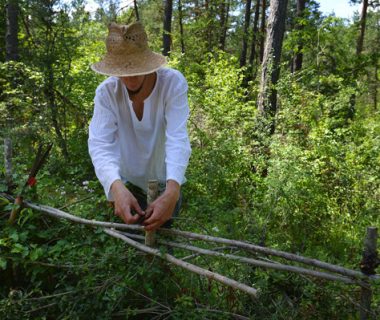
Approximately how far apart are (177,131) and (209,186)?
11.3 ft

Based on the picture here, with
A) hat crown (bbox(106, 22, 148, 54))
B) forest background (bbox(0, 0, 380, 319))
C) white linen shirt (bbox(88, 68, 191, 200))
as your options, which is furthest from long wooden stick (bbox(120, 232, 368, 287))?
hat crown (bbox(106, 22, 148, 54))

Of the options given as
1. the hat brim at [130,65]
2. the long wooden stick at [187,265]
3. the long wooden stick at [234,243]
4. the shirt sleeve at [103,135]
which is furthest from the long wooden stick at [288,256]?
the hat brim at [130,65]

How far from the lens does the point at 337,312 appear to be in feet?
6.76

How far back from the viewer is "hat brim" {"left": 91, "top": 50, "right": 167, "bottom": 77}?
205 cm

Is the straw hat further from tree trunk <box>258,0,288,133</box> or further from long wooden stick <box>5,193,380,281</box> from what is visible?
tree trunk <box>258,0,288,133</box>

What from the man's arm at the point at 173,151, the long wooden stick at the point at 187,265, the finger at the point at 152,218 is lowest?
the long wooden stick at the point at 187,265

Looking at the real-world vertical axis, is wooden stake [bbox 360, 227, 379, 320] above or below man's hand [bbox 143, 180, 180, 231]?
below

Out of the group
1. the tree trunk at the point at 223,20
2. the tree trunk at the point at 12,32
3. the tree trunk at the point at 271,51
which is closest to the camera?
the tree trunk at the point at 271,51

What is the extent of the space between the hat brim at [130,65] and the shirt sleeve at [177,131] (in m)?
0.17

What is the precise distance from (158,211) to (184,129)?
53cm

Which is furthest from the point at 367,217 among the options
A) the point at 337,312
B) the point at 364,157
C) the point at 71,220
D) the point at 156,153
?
the point at 71,220

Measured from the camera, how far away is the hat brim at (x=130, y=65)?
205cm

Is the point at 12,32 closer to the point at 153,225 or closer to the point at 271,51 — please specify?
the point at 271,51

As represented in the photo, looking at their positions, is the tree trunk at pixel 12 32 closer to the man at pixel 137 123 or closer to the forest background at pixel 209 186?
the forest background at pixel 209 186
